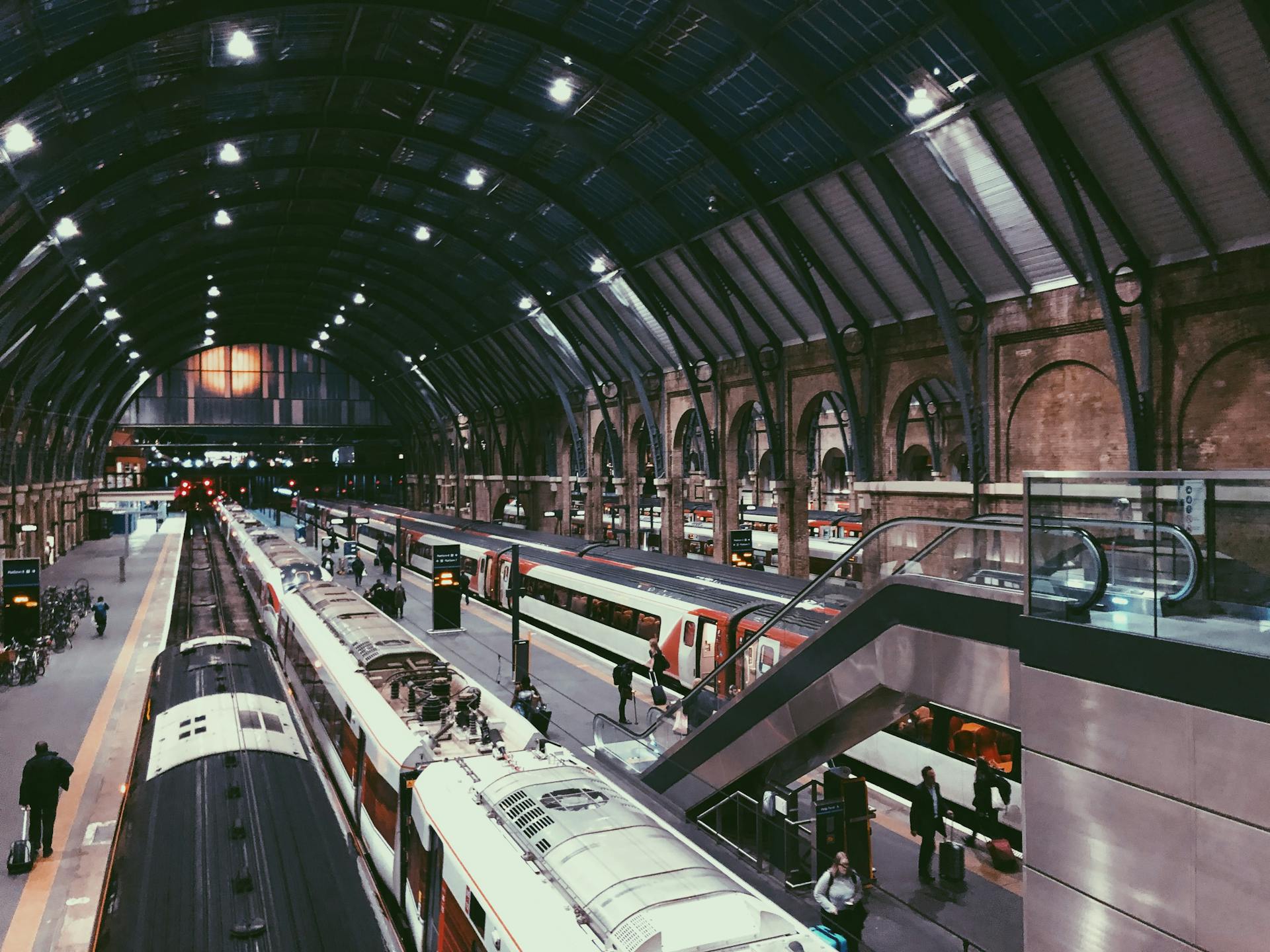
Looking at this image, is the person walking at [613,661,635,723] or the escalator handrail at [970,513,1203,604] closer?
the escalator handrail at [970,513,1203,604]

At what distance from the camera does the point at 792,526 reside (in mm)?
26859

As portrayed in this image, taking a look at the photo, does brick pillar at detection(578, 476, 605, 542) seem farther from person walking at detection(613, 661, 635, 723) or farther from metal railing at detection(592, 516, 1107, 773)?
metal railing at detection(592, 516, 1107, 773)

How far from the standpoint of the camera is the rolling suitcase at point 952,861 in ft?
33.4

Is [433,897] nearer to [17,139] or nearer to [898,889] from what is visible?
[898,889]

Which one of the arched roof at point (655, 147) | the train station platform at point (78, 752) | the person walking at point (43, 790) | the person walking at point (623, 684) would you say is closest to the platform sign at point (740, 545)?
the arched roof at point (655, 147)

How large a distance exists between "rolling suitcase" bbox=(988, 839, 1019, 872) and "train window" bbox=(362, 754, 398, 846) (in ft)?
23.3

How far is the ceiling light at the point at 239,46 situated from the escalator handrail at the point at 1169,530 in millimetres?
20661

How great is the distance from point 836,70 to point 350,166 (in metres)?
17.7

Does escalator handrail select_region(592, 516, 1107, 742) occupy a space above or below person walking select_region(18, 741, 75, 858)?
above

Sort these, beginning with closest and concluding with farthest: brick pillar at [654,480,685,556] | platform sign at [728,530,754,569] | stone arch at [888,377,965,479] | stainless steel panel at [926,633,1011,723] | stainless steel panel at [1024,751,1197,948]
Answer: stainless steel panel at [1024,751,1197,948] → stainless steel panel at [926,633,1011,723] → platform sign at [728,530,754,569] → brick pillar at [654,480,685,556] → stone arch at [888,377,965,479]

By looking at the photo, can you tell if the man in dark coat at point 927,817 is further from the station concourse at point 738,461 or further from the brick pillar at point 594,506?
the brick pillar at point 594,506

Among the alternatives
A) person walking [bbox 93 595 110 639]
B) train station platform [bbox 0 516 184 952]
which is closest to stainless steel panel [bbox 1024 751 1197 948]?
train station platform [bbox 0 516 184 952]

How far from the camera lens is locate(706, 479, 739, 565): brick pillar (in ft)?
98.3

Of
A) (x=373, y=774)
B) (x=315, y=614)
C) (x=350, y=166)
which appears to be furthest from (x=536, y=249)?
(x=373, y=774)
